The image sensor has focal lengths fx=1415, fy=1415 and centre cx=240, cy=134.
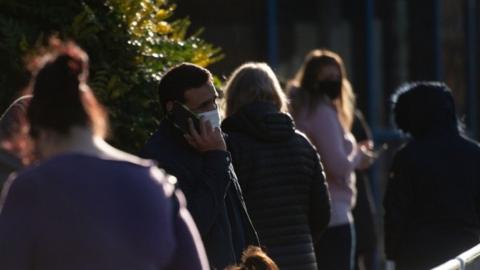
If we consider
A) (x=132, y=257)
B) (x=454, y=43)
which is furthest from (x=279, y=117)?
(x=454, y=43)

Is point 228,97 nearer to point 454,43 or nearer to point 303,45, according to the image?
point 303,45

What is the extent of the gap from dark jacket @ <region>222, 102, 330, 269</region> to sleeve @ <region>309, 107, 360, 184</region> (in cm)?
162

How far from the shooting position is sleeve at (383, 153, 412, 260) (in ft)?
23.0

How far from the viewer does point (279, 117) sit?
6.16m

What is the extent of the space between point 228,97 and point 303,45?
605 centimetres

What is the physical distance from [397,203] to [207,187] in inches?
85.4

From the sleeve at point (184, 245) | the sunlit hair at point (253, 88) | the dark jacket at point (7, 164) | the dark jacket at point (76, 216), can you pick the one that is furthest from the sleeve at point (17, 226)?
the sunlit hair at point (253, 88)

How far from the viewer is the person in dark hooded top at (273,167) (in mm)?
6148

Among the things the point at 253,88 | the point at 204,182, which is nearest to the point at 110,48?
the point at 253,88

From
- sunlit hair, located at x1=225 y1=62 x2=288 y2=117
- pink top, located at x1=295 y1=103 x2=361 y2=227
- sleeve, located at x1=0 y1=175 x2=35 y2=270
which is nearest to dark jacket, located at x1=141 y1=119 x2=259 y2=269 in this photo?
sunlit hair, located at x1=225 y1=62 x2=288 y2=117

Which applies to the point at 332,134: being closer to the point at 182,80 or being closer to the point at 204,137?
the point at 182,80

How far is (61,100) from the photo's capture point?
3.49 meters

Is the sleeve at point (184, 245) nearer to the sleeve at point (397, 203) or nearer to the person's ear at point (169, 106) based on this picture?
the person's ear at point (169, 106)

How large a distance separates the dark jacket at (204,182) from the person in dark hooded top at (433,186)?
1.86 meters
